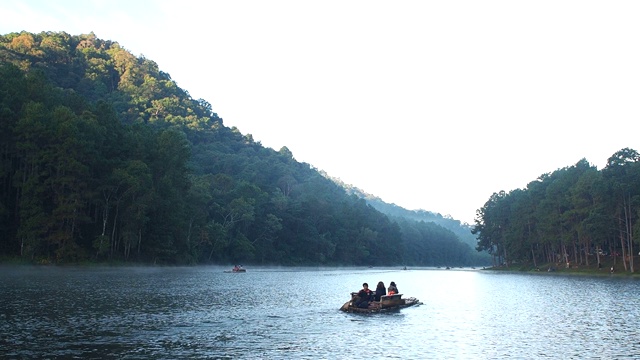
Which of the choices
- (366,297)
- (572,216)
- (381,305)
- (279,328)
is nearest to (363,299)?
(366,297)

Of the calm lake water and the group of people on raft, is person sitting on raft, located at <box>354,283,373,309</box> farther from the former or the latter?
the calm lake water

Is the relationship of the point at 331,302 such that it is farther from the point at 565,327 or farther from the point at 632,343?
the point at 632,343

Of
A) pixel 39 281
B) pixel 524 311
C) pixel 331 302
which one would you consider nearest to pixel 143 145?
pixel 39 281

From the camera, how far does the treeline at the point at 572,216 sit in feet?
327

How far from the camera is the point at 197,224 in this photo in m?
119

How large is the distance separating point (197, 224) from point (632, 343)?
102m

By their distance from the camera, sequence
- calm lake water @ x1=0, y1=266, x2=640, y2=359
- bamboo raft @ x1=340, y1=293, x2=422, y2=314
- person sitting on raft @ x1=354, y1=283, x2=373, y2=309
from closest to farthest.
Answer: calm lake water @ x1=0, y1=266, x2=640, y2=359, bamboo raft @ x1=340, y1=293, x2=422, y2=314, person sitting on raft @ x1=354, y1=283, x2=373, y2=309

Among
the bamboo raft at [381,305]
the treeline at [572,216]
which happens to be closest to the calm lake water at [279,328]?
the bamboo raft at [381,305]

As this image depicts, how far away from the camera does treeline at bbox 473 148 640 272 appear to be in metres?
99.7

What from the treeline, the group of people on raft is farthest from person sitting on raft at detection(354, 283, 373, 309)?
the treeline

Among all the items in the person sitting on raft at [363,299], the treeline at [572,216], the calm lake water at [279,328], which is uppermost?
the treeline at [572,216]

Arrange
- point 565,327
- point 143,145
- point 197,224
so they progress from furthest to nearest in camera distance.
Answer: point 197,224, point 143,145, point 565,327

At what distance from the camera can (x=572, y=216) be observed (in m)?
114

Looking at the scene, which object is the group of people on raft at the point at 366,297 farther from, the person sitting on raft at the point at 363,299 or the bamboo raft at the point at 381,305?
the bamboo raft at the point at 381,305
